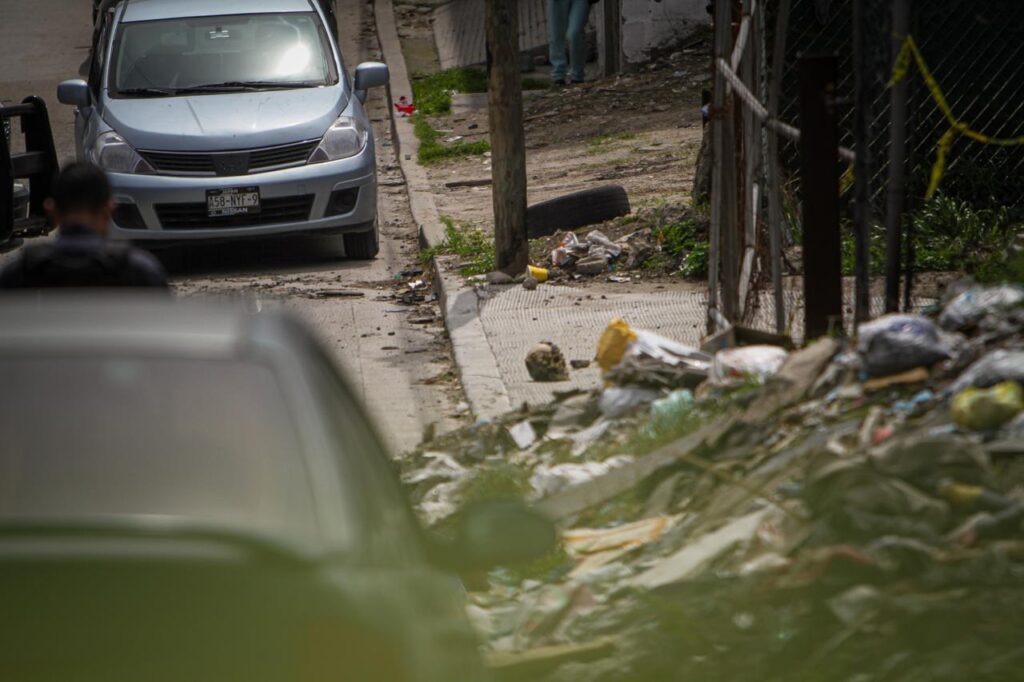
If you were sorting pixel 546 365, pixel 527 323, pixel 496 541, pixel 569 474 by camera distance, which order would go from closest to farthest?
1. pixel 496 541
2. pixel 569 474
3. pixel 546 365
4. pixel 527 323

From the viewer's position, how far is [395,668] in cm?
246

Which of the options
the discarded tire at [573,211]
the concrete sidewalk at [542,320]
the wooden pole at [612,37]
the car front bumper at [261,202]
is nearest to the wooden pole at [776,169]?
the concrete sidewalk at [542,320]

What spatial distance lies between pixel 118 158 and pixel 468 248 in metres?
2.74

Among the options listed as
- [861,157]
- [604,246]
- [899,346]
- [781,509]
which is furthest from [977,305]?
[604,246]

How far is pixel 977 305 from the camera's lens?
6.29m

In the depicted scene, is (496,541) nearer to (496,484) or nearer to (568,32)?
(496,484)

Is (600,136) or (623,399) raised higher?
(623,399)

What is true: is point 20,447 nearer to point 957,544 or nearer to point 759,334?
point 957,544

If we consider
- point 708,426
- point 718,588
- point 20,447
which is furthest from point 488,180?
point 20,447

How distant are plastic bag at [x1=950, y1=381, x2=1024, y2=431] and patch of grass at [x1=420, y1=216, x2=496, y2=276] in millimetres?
6345

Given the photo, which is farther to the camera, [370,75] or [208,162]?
[370,75]

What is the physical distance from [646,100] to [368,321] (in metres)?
8.76

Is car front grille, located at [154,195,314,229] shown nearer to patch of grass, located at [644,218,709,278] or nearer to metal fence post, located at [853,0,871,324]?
patch of grass, located at [644,218,709,278]

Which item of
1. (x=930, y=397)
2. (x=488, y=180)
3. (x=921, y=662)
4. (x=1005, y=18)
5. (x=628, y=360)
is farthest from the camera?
(x=488, y=180)
